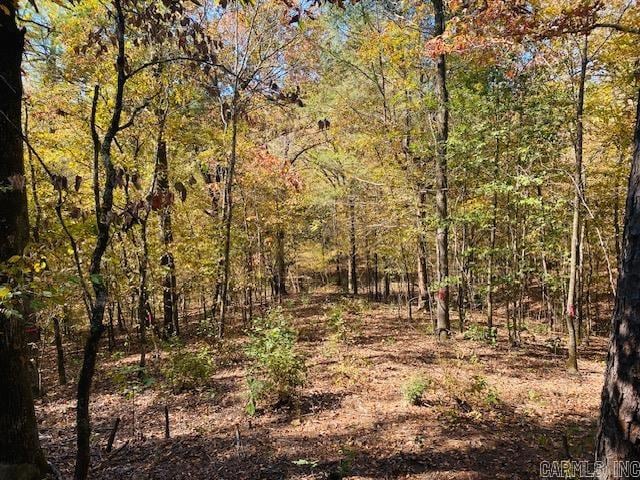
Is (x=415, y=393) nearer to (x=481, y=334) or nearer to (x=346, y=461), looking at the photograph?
(x=346, y=461)

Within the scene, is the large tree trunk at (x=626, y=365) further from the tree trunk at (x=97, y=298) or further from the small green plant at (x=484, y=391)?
the small green plant at (x=484, y=391)

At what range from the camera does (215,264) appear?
1173 cm

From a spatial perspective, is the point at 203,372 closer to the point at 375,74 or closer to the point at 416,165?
the point at 416,165

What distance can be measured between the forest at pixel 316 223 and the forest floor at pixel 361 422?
47 mm

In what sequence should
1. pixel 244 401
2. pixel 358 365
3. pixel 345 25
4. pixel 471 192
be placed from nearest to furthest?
1. pixel 244 401
2. pixel 358 365
3. pixel 471 192
4. pixel 345 25

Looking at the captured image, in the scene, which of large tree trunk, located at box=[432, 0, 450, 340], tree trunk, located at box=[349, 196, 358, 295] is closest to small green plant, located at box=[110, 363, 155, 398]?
large tree trunk, located at box=[432, 0, 450, 340]

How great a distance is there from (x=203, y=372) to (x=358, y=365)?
306cm

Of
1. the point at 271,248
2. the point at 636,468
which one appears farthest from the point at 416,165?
the point at 636,468

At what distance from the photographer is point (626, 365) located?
5.87 ft

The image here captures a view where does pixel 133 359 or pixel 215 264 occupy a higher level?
pixel 215 264

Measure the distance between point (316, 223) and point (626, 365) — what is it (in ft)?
35.9

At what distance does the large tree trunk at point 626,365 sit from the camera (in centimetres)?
176

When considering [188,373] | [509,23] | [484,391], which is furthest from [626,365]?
[188,373]

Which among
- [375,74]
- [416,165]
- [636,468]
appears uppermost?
[375,74]
